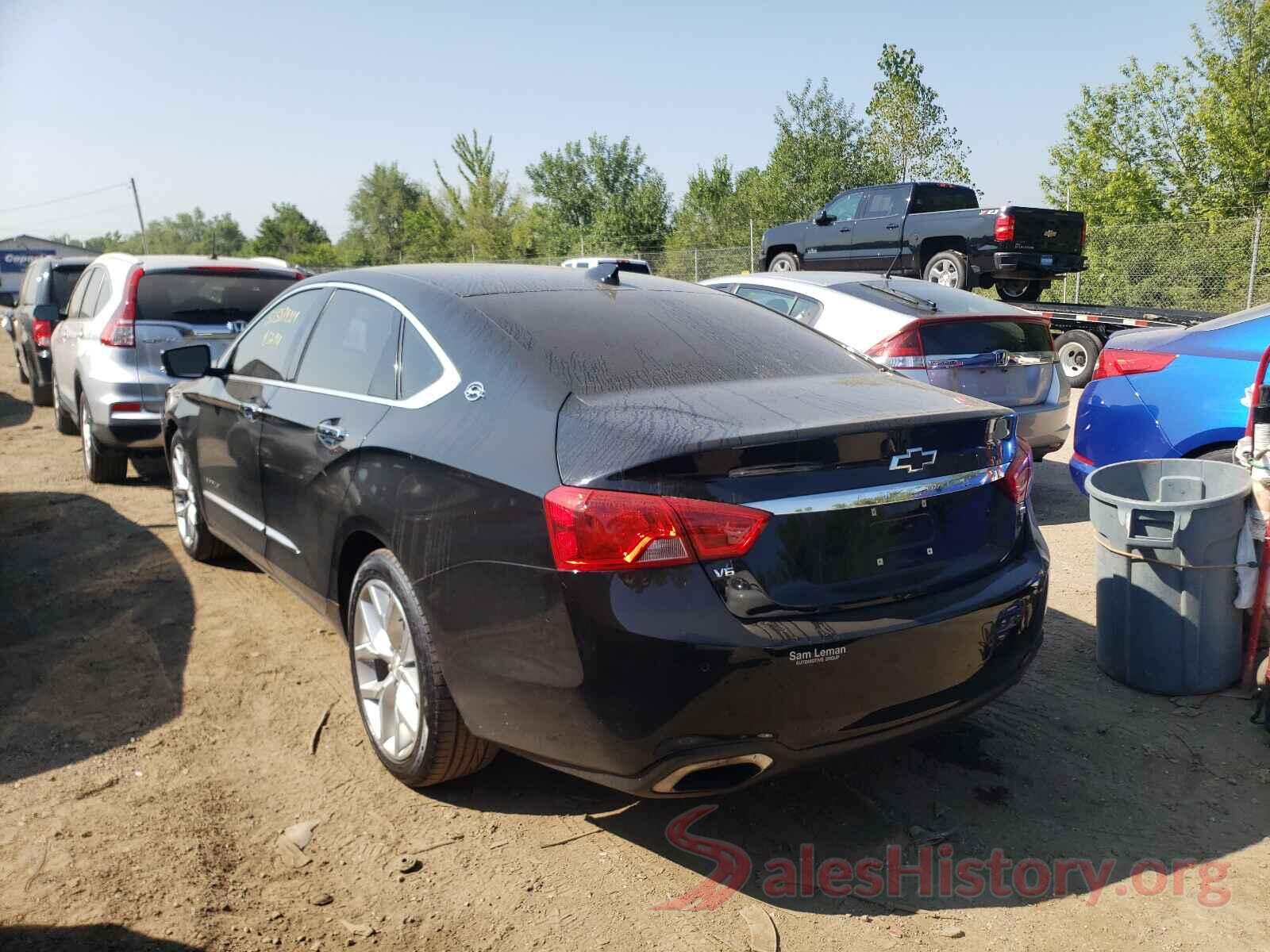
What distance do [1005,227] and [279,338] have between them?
12.8 metres

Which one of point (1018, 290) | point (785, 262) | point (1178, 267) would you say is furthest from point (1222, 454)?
point (785, 262)

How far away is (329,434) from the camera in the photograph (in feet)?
11.6

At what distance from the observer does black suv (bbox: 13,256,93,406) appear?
12266mm

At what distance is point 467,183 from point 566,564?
5081cm

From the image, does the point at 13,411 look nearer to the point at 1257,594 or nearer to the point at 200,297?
the point at 200,297

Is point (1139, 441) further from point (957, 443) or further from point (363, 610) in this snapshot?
point (363, 610)

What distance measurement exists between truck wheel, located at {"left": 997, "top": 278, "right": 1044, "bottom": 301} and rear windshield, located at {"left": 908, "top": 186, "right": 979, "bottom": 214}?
1387 millimetres

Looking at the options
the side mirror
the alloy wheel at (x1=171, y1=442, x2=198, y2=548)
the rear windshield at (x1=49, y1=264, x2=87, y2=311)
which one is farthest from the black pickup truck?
the rear windshield at (x1=49, y1=264, x2=87, y2=311)

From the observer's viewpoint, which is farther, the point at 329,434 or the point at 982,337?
the point at 982,337

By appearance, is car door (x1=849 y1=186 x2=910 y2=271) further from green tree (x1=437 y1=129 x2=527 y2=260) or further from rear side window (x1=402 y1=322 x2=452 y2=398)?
green tree (x1=437 y1=129 x2=527 y2=260)

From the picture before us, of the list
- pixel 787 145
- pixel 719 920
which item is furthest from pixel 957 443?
pixel 787 145

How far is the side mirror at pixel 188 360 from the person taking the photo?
16.9 feet

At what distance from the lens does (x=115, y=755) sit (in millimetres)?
3514

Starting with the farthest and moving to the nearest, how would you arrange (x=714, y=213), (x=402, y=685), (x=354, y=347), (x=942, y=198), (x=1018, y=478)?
(x=714, y=213), (x=942, y=198), (x=354, y=347), (x=402, y=685), (x=1018, y=478)
